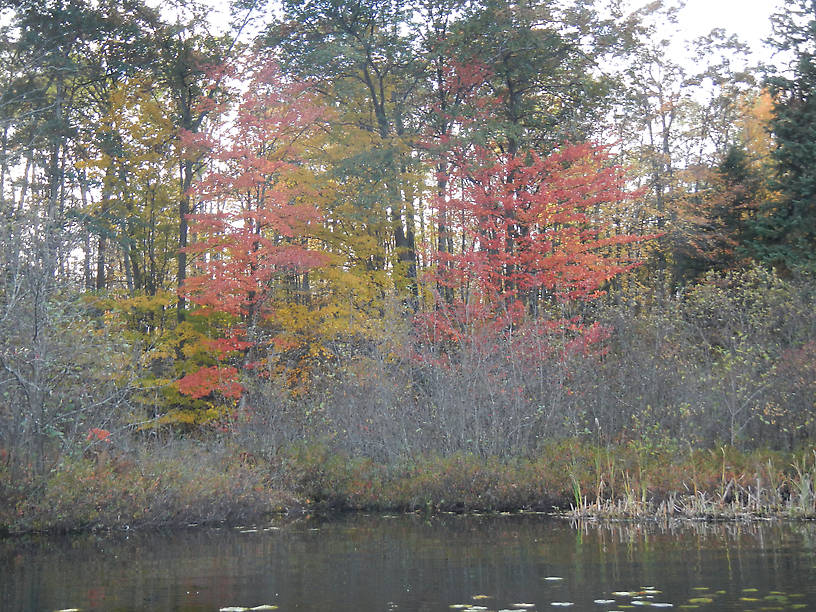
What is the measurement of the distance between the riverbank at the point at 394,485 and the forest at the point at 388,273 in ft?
0.19

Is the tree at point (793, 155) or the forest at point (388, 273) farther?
the tree at point (793, 155)

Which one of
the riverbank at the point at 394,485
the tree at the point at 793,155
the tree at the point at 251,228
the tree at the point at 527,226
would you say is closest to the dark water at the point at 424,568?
the riverbank at the point at 394,485

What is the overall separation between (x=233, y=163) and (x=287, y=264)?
3174 mm

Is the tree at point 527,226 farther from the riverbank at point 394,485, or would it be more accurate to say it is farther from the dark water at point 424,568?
the dark water at point 424,568

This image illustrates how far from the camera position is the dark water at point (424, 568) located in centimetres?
735

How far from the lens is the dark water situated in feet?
24.1

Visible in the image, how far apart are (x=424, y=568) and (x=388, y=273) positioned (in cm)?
1495

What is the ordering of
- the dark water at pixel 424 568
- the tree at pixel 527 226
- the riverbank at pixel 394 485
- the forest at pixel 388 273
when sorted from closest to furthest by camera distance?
the dark water at pixel 424 568 → the riverbank at pixel 394 485 → the forest at pixel 388 273 → the tree at pixel 527 226

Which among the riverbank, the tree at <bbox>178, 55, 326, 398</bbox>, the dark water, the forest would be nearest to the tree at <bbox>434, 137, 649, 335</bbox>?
the forest

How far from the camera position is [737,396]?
1481cm

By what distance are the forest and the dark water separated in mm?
1654

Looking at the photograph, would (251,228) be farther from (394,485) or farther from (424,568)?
(424,568)

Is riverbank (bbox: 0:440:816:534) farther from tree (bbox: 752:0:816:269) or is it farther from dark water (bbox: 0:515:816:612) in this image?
tree (bbox: 752:0:816:269)

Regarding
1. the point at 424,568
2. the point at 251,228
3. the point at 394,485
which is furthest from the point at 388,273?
the point at 424,568
